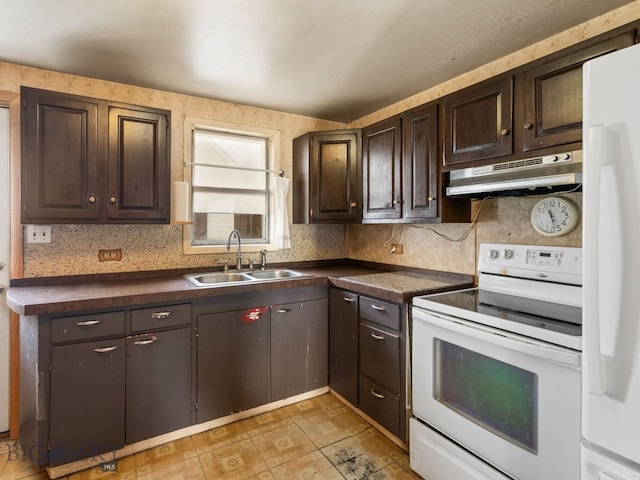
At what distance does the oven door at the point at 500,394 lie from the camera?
1231mm

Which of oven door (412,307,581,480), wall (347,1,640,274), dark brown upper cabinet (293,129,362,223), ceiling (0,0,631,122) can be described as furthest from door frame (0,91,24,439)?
Result: wall (347,1,640,274)

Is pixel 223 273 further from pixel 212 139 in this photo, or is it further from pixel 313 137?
pixel 313 137

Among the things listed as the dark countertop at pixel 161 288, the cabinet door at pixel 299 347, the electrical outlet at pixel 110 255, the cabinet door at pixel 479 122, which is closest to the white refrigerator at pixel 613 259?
the cabinet door at pixel 479 122

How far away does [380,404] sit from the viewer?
2174mm

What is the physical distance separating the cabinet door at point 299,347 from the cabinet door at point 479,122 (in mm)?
1400

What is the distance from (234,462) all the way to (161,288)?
3.55 ft

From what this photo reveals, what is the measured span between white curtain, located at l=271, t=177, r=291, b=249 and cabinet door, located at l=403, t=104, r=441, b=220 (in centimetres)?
104

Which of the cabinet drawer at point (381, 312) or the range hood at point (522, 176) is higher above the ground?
the range hood at point (522, 176)

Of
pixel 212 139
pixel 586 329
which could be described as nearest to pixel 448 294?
pixel 586 329

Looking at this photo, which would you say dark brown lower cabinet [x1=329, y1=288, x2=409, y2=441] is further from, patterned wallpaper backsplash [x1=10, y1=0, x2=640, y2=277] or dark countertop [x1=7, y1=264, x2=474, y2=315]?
patterned wallpaper backsplash [x1=10, y1=0, x2=640, y2=277]

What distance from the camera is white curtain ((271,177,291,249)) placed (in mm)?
2922

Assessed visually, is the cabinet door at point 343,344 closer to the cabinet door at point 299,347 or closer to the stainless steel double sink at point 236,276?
the cabinet door at point 299,347

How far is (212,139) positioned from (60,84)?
3.36ft

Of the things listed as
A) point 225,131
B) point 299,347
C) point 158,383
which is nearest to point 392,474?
point 299,347
